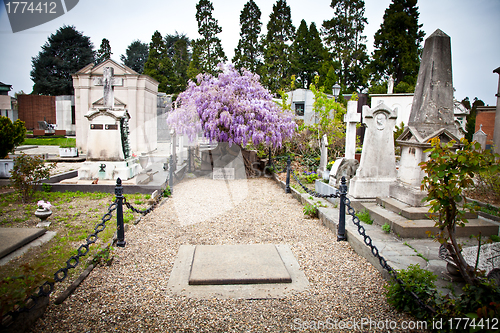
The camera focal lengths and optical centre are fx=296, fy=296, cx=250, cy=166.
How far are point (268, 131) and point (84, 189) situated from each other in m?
6.10

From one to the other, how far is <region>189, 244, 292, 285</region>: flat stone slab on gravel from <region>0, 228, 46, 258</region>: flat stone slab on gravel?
229 centimetres

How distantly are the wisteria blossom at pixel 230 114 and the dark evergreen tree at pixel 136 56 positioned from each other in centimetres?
4116

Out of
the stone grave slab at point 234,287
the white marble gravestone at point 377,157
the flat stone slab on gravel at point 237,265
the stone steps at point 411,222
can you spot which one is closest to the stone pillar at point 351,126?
the white marble gravestone at point 377,157

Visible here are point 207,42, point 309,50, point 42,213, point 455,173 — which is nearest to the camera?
point 455,173

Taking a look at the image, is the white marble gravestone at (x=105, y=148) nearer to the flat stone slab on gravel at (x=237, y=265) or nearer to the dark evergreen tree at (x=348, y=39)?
the flat stone slab on gravel at (x=237, y=265)

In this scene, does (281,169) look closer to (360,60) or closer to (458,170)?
(458,170)

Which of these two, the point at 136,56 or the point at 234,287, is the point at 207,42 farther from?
the point at 234,287

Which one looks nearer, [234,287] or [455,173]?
[455,173]

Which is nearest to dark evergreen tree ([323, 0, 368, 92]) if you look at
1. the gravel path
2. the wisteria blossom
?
the wisteria blossom

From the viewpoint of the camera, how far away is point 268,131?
10703 millimetres

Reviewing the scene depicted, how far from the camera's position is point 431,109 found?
513cm

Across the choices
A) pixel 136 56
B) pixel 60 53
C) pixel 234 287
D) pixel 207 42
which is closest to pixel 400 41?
pixel 207 42

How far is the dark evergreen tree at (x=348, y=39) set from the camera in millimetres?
34844

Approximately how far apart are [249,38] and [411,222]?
30349 mm
